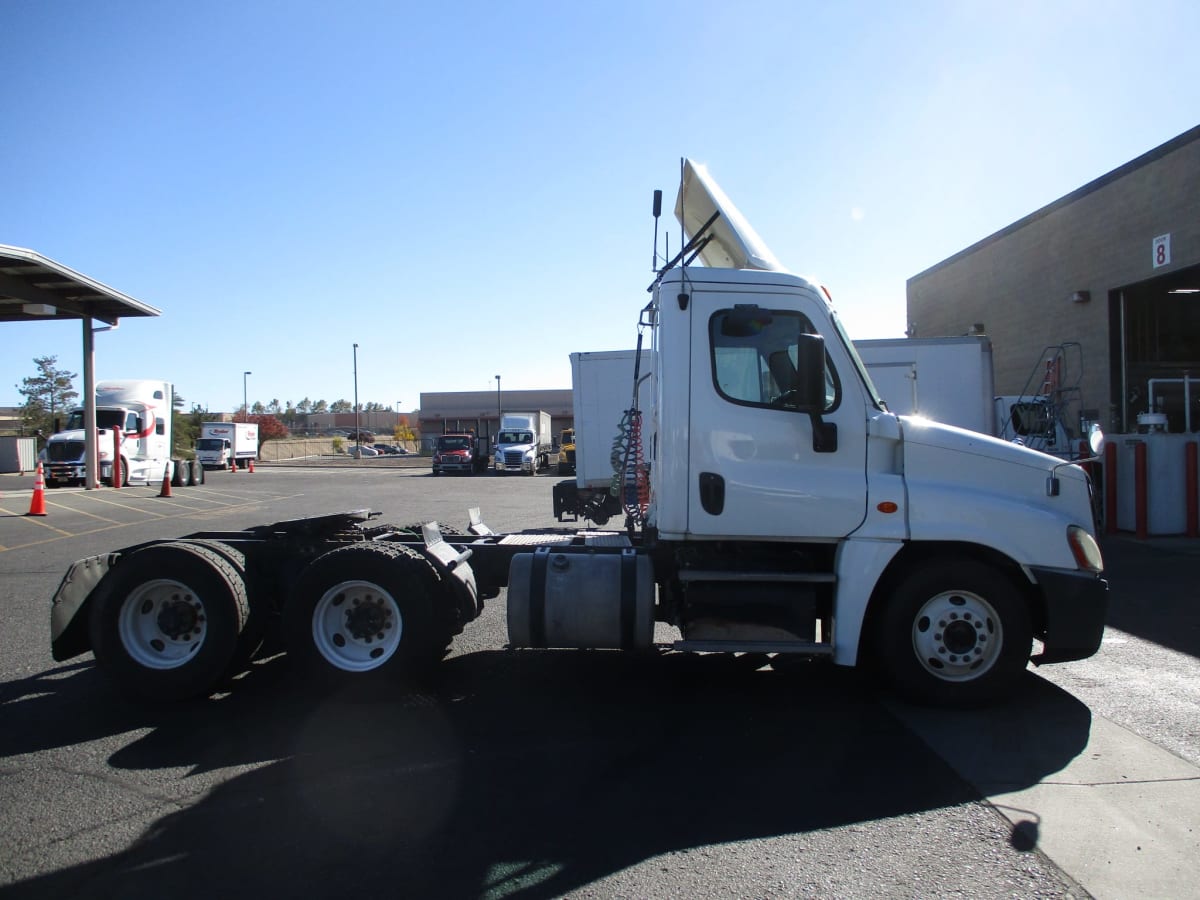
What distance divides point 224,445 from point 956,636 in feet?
153

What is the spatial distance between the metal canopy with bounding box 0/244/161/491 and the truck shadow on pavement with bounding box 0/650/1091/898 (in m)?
22.6

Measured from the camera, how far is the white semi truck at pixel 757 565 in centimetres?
514

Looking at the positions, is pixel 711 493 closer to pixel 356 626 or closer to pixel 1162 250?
pixel 356 626

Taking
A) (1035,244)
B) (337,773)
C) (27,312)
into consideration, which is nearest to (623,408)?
(337,773)

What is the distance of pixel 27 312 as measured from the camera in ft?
89.5

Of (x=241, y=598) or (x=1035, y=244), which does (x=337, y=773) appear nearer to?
(x=241, y=598)

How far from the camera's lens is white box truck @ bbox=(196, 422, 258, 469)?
4547 centimetres

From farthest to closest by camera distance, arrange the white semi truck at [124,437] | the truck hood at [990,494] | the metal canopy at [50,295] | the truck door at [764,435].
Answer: the white semi truck at [124,437], the metal canopy at [50,295], the truck door at [764,435], the truck hood at [990,494]

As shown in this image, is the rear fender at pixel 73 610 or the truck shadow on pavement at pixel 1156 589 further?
the truck shadow on pavement at pixel 1156 589

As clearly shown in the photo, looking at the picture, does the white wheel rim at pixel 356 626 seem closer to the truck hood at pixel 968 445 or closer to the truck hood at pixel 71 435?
the truck hood at pixel 968 445

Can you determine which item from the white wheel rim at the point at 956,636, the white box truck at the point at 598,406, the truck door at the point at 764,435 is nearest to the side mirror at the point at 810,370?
the truck door at the point at 764,435

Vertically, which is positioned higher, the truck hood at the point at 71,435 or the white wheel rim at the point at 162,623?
the truck hood at the point at 71,435

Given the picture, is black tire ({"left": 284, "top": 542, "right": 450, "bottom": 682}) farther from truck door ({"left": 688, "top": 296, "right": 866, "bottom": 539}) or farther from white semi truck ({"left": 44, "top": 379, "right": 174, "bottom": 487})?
white semi truck ({"left": 44, "top": 379, "right": 174, "bottom": 487})

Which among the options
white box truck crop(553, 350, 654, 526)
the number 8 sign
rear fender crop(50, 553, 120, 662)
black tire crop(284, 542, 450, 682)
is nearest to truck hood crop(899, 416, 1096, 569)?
black tire crop(284, 542, 450, 682)
